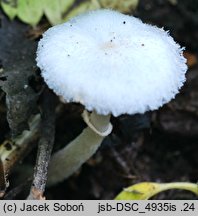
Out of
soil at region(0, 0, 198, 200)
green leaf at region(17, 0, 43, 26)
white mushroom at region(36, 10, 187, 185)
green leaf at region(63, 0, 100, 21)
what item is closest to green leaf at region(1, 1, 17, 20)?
green leaf at region(17, 0, 43, 26)

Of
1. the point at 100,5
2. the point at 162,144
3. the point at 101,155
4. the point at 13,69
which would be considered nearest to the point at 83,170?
the point at 101,155

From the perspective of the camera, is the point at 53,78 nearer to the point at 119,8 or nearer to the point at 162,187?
the point at 162,187

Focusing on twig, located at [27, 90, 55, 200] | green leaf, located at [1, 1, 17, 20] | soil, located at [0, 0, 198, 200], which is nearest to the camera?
twig, located at [27, 90, 55, 200]

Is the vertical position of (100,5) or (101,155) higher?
(100,5)

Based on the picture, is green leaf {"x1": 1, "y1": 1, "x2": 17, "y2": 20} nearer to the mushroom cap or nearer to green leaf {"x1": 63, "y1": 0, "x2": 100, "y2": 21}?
green leaf {"x1": 63, "y1": 0, "x2": 100, "y2": 21}

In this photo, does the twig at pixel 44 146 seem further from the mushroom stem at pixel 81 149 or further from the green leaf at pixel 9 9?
the green leaf at pixel 9 9

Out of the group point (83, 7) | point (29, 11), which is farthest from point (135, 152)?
point (29, 11)

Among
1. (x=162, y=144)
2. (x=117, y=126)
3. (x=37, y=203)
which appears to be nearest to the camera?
(x=37, y=203)
